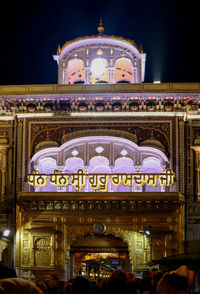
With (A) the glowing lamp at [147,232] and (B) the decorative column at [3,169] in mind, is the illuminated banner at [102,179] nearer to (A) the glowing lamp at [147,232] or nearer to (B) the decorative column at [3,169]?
(B) the decorative column at [3,169]

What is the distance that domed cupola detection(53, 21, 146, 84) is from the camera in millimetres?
22312

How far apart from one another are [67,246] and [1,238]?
8.06 feet

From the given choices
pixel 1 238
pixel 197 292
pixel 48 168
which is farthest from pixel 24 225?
pixel 197 292

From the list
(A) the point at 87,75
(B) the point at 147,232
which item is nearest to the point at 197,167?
(B) the point at 147,232

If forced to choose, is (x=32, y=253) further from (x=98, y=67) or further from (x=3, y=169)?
(x=98, y=67)

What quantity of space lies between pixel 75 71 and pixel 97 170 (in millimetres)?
4641

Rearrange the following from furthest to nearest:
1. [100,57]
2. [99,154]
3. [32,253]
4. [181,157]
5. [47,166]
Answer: [100,57] → [47,166] → [99,154] → [181,157] → [32,253]

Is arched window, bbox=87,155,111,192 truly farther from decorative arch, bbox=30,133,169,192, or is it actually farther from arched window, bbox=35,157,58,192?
arched window, bbox=35,157,58,192

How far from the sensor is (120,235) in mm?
19469

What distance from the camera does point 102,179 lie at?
1945cm

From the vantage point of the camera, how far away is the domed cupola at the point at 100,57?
2231 centimetres

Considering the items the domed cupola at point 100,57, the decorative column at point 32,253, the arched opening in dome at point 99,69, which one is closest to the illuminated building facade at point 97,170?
the decorative column at point 32,253

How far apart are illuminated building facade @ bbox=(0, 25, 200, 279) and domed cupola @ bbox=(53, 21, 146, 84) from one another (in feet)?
2.04

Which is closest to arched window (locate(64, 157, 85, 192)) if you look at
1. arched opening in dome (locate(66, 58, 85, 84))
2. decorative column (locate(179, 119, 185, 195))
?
arched opening in dome (locate(66, 58, 85, 84))
